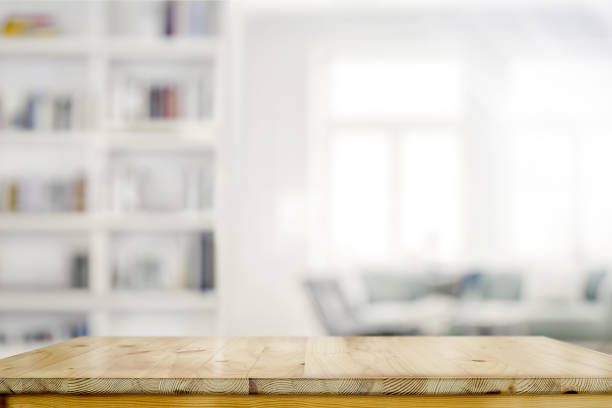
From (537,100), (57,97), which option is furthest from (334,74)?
(57,97)

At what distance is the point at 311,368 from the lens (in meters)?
0.98

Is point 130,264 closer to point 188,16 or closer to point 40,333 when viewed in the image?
point 40,333

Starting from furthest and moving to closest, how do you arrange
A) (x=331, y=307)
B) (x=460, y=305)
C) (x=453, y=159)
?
(x=453, y=159), (x=460, y=305), (x=331, y=307)

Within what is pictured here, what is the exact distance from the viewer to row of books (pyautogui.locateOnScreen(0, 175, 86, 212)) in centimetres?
303

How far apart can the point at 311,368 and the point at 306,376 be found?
6cm

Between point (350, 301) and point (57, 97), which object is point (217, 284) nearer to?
point (57, 97)

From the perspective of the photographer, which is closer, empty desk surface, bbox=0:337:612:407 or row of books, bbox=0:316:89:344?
empty desk surface, bbox=0:337:612:407

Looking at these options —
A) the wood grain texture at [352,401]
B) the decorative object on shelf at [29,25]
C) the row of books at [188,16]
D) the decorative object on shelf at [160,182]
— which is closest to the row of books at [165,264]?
the decorative object on shelf at [160,182]

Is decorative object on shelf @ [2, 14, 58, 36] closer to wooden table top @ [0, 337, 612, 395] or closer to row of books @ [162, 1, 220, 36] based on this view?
row of books @ [162, 1, 220, 36]

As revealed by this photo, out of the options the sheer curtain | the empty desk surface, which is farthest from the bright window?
the empty desk surface

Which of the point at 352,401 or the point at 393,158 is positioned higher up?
the point at 393,158

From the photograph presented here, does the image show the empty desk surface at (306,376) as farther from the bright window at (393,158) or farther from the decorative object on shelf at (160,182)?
the bright window at (393,158)

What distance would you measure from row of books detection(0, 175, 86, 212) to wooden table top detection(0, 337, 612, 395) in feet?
6.30

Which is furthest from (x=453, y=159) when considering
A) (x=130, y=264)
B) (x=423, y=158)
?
(x=130, y=264)
